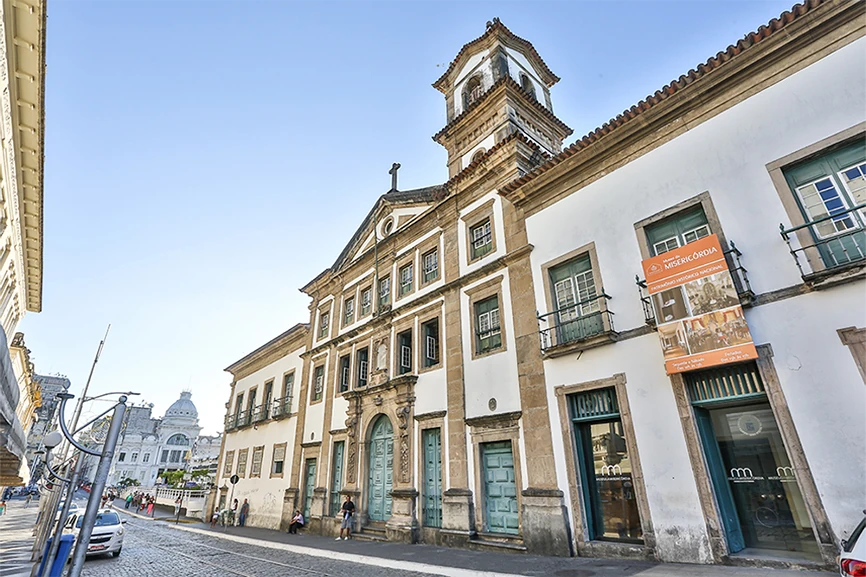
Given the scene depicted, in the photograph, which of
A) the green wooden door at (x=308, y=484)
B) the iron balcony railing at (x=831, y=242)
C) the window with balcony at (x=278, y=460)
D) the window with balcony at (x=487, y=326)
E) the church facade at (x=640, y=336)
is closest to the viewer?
the iron balcony railing at (x=831, y=242)

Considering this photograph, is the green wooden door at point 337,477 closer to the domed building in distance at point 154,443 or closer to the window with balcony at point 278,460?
the window with balcony at point 278,460

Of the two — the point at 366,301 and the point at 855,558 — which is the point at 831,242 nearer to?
the point at 855,558

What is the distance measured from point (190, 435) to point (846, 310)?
9771 centimetres

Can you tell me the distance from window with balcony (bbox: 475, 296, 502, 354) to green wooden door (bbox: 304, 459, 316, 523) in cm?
1041

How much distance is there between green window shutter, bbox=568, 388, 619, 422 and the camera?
9617mm

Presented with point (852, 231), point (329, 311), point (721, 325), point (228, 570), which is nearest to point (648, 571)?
point (721, 325)

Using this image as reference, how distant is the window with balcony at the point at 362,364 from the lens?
1778cm

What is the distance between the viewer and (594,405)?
9.94 meters

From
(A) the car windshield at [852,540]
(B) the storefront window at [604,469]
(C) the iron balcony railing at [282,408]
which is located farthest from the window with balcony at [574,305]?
(C) the iron balcony railing at [282,408]

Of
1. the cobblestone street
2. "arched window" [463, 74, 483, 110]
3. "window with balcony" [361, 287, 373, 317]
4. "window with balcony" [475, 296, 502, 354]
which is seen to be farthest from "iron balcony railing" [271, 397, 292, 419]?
"arched window" [463, 74, 483, 110]

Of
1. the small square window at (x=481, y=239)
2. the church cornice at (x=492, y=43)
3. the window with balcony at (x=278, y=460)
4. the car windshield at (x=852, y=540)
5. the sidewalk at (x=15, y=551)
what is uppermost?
the church cornice at (x=492, y=43)

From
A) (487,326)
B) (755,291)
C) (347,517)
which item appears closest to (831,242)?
(755,291)

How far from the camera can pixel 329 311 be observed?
21484mm

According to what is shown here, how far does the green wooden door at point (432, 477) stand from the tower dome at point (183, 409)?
8891 cm
